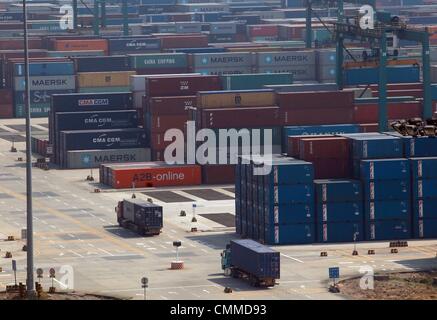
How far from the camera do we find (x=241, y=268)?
287ft

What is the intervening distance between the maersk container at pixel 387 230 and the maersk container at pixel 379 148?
4.77m

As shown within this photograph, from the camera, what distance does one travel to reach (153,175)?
136 m

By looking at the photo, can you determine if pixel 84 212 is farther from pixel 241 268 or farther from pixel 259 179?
pixel 241 268

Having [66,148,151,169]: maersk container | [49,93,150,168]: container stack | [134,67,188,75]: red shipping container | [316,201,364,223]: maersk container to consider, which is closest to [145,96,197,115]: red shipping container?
[49,93,150,168]: container stack

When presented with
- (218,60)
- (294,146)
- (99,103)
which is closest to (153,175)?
(99,103)

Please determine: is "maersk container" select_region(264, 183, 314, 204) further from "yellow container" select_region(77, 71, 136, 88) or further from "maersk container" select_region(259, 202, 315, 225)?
"yellow container" select_region(77, 71, 136, 88)

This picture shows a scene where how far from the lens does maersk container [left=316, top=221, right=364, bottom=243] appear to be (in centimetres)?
10344

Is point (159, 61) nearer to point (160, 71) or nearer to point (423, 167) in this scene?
point (160, 71)

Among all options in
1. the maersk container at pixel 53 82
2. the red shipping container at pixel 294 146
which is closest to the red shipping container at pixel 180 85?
the red shipping container at pixel 294 146

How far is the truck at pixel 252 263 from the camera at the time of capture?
84.4 metres

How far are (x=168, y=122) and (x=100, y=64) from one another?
163ft

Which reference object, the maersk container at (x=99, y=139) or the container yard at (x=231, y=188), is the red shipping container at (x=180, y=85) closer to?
the container yard at (x=231, y=188)
